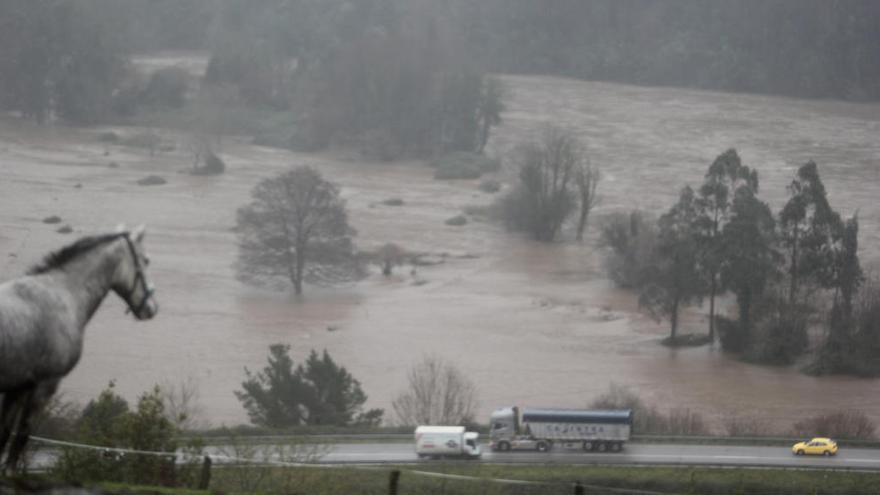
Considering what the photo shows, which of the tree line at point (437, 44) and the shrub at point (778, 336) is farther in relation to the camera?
the tree line at point (437, 44)

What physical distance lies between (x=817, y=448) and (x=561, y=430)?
8.18ft

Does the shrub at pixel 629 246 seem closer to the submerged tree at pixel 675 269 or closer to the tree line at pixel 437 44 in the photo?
the submerged tree at pixel 675 269

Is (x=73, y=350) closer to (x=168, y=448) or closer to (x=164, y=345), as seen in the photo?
(x=168, y=448)

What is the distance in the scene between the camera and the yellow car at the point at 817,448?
46.6ft

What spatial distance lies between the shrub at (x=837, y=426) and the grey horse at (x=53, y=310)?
13145mm

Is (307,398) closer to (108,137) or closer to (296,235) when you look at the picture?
(296,235)

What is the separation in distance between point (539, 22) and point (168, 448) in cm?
5244

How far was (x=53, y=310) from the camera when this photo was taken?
4.63m

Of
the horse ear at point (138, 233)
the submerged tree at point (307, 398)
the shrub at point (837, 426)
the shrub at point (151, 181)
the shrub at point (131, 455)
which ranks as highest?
the horse ear at point (138, 233)

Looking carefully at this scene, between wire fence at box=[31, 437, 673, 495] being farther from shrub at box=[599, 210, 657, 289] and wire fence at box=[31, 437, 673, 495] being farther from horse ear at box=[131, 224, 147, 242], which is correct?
shrub at box=[599, 210, 657, 289]

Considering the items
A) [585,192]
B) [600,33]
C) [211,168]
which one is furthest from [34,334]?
[600,33]

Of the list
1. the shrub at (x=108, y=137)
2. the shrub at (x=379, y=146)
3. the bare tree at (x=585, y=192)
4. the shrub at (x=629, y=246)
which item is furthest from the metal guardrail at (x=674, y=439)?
the shrub at (x=108, y=137)

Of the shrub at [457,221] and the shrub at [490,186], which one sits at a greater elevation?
the shrub at [490,186]

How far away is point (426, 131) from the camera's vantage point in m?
44.2
